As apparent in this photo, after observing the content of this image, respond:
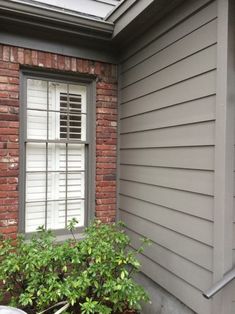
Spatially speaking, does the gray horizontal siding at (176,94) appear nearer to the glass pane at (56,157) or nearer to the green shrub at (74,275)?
the glass pane at (56,157)

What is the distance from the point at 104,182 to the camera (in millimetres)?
3586

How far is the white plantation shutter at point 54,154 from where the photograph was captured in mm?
3305

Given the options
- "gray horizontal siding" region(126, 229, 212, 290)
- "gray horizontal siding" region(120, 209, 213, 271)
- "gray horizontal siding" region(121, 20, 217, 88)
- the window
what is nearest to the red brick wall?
the window

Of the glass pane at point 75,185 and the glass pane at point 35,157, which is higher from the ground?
the glass pane at point 35,157

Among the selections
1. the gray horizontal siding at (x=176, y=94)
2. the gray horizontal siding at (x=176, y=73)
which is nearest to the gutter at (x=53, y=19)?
the gray horizontal siding at (x=176, y=73)

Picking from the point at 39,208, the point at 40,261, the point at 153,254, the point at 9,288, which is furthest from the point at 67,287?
the point at 39,208

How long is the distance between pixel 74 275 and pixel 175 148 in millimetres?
1402

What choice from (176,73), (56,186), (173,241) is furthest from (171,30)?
(56,186)

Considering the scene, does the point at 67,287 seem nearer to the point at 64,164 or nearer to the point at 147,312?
the point at 147,312

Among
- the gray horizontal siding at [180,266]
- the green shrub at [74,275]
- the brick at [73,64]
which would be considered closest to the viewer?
the gray horizontal siding at [180,266]

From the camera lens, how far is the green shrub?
2.39 meters

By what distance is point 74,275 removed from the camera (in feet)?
8.54

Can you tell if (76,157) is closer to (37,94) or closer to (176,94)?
(37,94)

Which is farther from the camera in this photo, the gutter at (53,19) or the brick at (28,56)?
the brick at (28,56)
